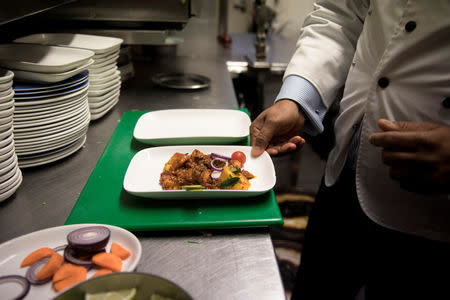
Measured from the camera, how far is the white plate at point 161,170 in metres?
0.92

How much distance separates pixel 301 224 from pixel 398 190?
4.82 ft

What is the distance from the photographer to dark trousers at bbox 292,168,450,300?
46.8 inches

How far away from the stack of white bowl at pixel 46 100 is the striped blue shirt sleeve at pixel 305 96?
0.81 meters

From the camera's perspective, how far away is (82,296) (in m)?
0.50

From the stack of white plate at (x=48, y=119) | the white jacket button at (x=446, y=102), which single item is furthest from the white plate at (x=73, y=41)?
the white jacket button at (x=446, y=102)

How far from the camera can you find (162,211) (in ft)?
3.01

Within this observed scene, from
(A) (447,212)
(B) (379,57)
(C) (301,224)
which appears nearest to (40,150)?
(B) (379,57)

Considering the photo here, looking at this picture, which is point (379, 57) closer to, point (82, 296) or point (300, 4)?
point (82, 296)

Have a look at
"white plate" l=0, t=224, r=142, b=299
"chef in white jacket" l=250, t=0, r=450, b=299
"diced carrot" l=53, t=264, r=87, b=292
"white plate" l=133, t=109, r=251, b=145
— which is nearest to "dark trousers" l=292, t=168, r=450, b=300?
"chef in white jacket" l=250, t=0, r=450, b=299

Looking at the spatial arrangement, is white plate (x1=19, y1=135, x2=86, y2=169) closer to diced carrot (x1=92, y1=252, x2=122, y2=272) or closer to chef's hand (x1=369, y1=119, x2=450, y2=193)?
diced carrot (x1=92, y1=252, x2=122, y2=272)

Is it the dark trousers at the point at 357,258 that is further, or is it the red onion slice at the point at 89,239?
the dark trousers at the point at 357,258

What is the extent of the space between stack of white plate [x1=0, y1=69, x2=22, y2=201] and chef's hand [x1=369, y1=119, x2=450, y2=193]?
1.07 m

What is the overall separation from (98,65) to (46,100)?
480 mm

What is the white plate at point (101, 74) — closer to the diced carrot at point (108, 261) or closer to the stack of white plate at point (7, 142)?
the stack of white plate at point (7, 142)
